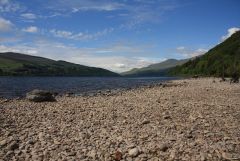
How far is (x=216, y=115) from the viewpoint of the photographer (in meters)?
21.8

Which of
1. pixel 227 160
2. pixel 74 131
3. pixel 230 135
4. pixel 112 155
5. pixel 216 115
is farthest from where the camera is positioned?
pixel 216 115

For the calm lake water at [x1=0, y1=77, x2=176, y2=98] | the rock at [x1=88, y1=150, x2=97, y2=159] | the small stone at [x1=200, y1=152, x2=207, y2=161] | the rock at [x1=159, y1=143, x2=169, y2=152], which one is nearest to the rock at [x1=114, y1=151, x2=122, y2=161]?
the rock at [x1=88, y1=150, x2=97, y2=159]

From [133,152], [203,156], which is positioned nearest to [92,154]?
[133,152]

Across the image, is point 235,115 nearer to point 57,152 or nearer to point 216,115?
point 216,115

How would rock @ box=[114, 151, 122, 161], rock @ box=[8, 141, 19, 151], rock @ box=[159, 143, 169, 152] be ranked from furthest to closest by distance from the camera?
rock @ box=[8, 141, 19, 151] < rock @ box=[159, 143, 169, 152] < rock @ box=[114, 151, 122, 161]

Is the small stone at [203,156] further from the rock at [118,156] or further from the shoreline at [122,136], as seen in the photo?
the rock at [118,156]

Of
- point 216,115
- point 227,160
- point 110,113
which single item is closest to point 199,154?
point 227,160

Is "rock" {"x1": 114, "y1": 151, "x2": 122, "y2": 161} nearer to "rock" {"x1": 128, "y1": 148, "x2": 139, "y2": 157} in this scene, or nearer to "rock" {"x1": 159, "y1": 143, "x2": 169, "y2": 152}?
"rock" {"x1": 128, "y1": 148, "x2": 139, "y2": 157}

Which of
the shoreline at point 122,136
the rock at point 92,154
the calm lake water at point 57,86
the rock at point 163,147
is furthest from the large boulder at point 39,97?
the rock at point 163,147

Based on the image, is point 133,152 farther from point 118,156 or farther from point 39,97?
point 39,97

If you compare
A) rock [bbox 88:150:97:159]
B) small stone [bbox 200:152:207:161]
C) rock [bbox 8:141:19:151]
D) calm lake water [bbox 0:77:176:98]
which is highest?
calm lake water [bbox 0:77:176:98]

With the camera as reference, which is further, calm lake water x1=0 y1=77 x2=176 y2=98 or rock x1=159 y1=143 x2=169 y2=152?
calm lake water x1=0 y1=77 x2=176 y2=98

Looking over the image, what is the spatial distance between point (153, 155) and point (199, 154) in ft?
6.53

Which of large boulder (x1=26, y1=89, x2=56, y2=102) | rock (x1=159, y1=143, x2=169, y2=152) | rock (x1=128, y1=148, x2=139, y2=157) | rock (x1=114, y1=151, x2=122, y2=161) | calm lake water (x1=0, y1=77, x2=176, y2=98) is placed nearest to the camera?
rock (x1=114, y1=151, x2=122, y2=161)
